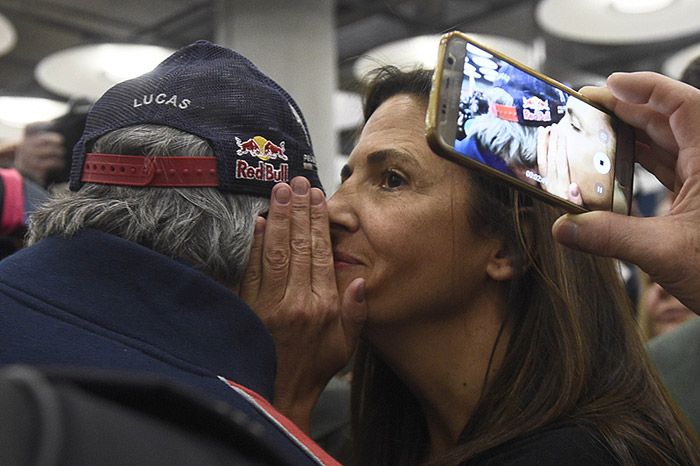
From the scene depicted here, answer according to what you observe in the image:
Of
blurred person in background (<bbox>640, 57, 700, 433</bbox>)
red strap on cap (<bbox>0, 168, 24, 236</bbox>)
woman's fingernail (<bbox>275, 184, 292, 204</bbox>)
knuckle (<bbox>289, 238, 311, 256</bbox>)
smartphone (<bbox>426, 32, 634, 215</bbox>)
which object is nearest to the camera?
smartphone (<bbox>426, 32, 634, 215</bbox>)

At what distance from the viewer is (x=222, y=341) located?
1.02 metres

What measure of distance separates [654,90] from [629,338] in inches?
20.4

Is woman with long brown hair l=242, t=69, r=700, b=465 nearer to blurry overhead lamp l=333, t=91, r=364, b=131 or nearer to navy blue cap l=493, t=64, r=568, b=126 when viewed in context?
blurry overhead lamp l=333, t=91, r=364, b=131

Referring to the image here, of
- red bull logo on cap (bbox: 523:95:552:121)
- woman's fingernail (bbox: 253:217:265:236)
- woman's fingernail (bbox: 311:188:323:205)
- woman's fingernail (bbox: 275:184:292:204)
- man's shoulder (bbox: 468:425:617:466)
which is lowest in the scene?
man's shoulder (bbox: 468:425:617:466)

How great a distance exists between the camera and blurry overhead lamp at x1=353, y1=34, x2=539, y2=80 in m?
1.81

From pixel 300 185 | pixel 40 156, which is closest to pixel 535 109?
pixel 300 185

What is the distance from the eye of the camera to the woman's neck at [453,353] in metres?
1.59

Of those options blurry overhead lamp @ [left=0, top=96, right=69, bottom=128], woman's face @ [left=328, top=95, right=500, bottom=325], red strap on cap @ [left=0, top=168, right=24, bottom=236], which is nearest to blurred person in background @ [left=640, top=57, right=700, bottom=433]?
woman's face @ [left=328, top=95, right=500, bottom=325]

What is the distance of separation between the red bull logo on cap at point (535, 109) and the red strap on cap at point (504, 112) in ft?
0.06

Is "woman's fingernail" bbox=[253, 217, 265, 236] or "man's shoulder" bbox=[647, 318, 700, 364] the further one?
"man's shoulder" bbox=[647, 318, 700, 364]

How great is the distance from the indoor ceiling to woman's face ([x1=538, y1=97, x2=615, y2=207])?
4694 millimetres

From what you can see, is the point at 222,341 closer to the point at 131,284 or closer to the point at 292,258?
the point at 131,284

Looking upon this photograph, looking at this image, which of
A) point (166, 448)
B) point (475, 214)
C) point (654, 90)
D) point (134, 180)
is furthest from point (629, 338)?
point (166, 448)

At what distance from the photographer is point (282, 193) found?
1292mm
